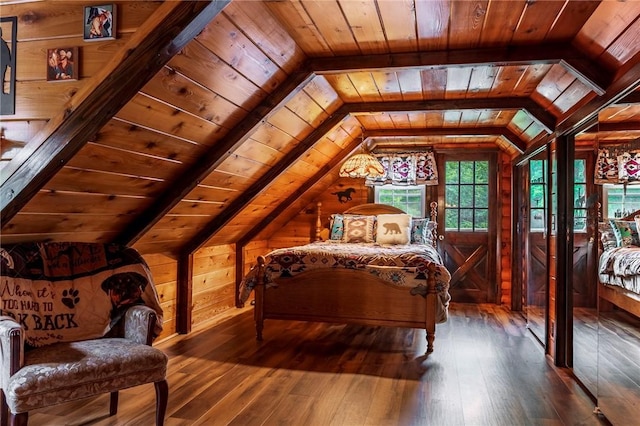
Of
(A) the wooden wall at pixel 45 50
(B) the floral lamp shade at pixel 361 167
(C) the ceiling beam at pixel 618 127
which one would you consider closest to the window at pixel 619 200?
(C) the ceiling beam at pixel 618 127

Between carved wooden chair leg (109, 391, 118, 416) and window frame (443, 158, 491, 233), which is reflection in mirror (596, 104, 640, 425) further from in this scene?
window frame (443, 158, 491, 233)

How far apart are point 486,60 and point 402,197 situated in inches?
141

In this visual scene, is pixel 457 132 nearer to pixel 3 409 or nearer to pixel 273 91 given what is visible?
pixel 273 91

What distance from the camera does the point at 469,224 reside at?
592cm

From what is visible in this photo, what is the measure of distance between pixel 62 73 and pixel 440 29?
187cm

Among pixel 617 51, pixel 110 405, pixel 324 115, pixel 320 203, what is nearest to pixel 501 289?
pixel 320 203

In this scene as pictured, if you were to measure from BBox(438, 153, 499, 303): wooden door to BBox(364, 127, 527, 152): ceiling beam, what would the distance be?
102cm

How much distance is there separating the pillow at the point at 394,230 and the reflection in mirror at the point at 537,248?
128 cm

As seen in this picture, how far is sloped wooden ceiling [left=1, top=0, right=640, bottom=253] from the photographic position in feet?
6.97

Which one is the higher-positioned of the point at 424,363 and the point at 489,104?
the point at 489,104

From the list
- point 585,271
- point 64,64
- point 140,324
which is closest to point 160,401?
point 140,324

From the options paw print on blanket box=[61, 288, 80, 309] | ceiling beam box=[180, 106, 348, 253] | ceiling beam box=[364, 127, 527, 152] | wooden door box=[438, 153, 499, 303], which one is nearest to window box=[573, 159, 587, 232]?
ceiling beam box=[364, 127, 527, 152]

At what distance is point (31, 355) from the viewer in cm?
212

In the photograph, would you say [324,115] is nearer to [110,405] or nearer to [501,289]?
[110,405]
